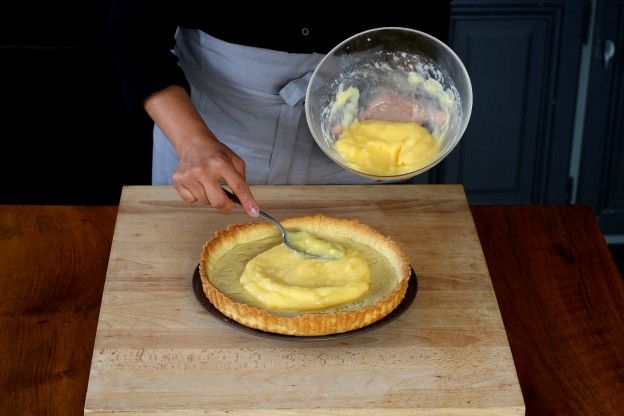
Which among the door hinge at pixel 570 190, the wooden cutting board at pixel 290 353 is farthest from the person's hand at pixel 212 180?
the door hinge at pixel 570 190

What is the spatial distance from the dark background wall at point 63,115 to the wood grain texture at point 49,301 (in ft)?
4.58

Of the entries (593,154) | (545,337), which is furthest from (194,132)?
(593,154)

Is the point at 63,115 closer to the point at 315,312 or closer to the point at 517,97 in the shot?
the point at 517,97

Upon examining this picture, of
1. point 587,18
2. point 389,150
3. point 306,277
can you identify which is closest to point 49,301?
point 306,277

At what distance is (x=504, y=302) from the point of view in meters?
1.69

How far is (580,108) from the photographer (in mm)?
3051

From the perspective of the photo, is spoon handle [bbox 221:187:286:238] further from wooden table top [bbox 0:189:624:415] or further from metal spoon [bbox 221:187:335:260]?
wooden table top [bbox 0:189:624:415]

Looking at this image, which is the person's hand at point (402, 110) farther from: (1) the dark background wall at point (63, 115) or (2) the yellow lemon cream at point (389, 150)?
(1) the dark background wall at point (63, 115)

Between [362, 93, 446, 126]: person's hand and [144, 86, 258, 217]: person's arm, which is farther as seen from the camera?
[362, 93, 446, 126]: person's hand

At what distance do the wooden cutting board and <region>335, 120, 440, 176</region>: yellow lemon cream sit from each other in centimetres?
17

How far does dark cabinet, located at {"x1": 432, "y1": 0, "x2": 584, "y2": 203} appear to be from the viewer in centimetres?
294

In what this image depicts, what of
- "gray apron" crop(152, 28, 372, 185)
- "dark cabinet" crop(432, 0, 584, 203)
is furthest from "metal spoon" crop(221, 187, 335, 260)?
"dark cabinet" crop(432, 0, 584, 203)

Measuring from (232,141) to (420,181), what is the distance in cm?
118

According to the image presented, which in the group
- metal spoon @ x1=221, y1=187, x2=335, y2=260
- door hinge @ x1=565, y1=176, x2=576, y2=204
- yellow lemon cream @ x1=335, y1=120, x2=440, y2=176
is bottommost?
door hinge @ x1=565, y1=176, x2=576, y2=204
